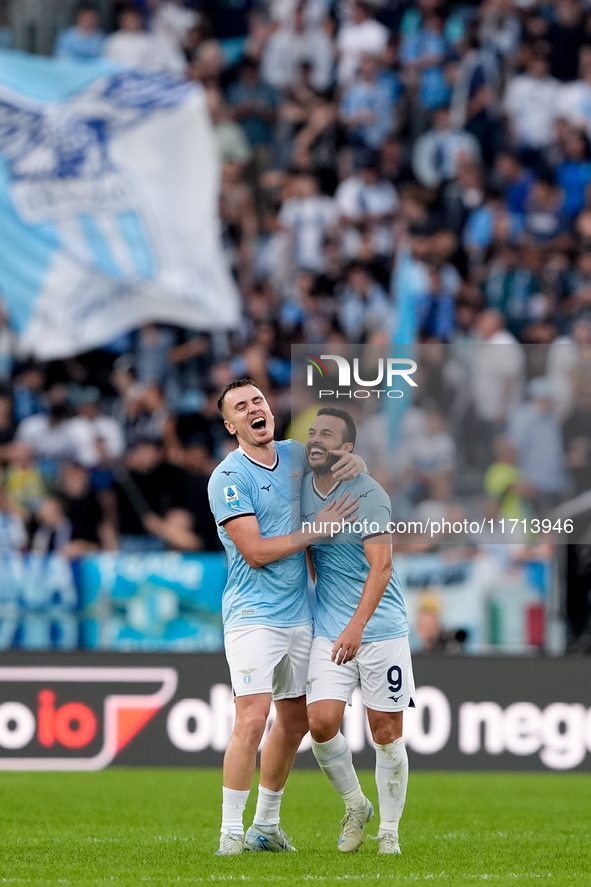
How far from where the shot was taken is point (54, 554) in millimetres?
11250

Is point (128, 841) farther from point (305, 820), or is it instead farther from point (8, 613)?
point (8, 613)

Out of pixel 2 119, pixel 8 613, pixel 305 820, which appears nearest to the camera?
pixel 305 820

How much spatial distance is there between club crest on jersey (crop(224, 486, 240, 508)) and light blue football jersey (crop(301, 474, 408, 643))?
309mm

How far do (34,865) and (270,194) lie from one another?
11455 millimetres

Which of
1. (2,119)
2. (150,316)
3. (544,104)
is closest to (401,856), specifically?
(150,316)

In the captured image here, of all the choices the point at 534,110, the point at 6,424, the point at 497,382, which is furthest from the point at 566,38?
the point at 497,382

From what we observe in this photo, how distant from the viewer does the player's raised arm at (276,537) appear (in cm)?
641

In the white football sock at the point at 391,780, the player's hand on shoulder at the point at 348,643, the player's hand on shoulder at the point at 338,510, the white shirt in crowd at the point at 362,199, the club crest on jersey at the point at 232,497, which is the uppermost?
the white shirt in crowd at the point at 362,199

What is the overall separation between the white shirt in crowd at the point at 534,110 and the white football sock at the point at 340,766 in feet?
38.1

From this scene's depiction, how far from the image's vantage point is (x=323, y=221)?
15.9 m

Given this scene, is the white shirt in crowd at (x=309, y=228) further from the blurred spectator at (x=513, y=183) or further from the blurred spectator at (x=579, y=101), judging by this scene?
the blurred spectator at (x=579, y=101)

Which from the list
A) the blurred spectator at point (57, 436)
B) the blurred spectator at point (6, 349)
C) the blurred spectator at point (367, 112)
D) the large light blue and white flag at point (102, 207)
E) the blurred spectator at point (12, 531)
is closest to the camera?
the blurred spectator at point (12, 531)

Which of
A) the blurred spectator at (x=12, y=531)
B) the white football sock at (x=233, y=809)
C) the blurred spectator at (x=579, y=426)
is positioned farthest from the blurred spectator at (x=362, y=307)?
the white football sock at (x=233, y=809)

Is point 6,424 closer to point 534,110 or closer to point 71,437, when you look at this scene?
point 71,437
